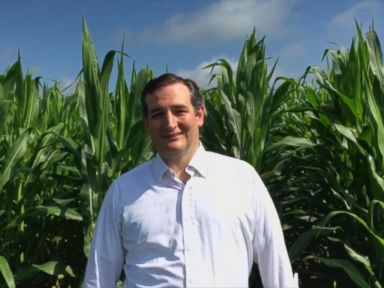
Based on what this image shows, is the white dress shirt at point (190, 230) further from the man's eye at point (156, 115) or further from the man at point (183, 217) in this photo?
the man's eye at point (156, 115)

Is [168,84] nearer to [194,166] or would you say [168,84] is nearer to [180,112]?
[180,112]

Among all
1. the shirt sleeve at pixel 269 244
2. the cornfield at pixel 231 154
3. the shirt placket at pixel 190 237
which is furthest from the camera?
the cornfield at pixel 231 154

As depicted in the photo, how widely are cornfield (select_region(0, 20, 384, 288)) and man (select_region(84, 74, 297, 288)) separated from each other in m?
0.96

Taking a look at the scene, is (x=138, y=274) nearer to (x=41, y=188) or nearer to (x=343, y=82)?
(x=41, y=188)

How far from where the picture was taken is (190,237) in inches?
59.7

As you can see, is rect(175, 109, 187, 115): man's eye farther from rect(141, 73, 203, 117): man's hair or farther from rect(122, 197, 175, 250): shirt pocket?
rect(122, 197, 175, 250): shirt pocket

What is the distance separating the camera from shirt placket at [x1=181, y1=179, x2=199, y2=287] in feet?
4.91

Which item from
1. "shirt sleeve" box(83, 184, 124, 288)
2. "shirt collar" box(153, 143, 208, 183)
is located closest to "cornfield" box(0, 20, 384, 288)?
"shirt sleeve" box(83, 184, 124, 288)

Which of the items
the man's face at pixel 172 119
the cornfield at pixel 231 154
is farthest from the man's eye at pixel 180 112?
the cornfield at pixel 231 154

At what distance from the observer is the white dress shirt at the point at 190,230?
1.52 m

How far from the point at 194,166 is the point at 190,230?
0.62 ft

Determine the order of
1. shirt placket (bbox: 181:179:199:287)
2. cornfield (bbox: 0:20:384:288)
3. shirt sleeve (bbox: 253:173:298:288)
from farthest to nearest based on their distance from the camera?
cornfield (bbox: 0:20:384:288)
shirt sleeve (bbox: 253:173:298:288)
shirt placket (bbox: 181:179:199:287)

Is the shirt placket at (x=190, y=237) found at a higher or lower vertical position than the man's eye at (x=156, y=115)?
lower

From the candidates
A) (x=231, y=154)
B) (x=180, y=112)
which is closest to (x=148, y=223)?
(x=180, y=112)
